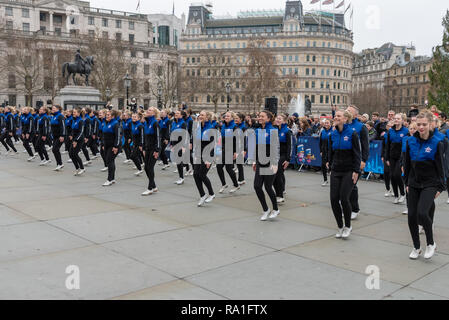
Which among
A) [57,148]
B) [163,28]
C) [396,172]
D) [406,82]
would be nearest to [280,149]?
[396,172]

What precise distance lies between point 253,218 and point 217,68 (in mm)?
65146

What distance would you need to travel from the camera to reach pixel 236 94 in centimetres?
10575

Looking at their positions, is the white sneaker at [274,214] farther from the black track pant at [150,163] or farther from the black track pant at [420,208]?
the black track pant at [150,163]

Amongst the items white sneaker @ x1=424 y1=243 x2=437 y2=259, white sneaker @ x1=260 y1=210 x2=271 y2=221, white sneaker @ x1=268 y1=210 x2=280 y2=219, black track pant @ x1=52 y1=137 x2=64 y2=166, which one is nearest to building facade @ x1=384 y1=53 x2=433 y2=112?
black track pant @ x1=52 y1=137 x2=64 y2=166

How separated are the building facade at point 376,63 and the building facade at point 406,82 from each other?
3.30 metres

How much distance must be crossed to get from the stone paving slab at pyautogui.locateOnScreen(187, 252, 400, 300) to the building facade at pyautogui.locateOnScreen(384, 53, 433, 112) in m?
133

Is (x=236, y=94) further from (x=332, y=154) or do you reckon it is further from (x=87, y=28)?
(x=332, y=154)

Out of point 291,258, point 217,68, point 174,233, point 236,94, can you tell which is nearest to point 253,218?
point 174,233

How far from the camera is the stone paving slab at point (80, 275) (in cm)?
489

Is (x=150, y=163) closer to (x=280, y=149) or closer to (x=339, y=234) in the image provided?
(x=280, y=149)

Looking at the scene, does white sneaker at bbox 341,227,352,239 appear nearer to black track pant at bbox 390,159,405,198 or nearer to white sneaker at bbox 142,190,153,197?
black track pant at bbox 390,159,405,198

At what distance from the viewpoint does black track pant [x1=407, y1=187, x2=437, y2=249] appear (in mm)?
6269

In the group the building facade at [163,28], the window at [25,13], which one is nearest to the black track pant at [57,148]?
the window at [25,13]

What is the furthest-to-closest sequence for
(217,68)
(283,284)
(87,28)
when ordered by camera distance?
1. (87,28)
2. (217,68)
3. (283,284)
